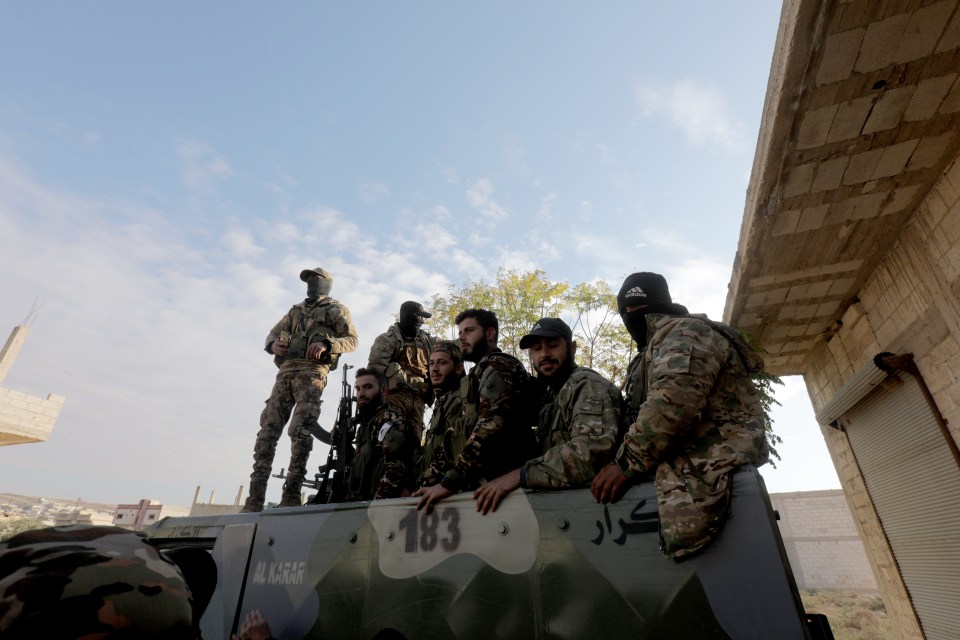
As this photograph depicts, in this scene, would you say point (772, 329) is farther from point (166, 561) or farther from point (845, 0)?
point (166, 561)

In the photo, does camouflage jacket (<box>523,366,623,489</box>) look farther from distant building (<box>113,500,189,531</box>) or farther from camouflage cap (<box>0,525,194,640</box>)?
distant building (<box>113,500,189,531</box>)

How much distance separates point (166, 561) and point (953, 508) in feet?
20.8

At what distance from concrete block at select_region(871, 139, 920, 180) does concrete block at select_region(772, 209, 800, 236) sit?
62 cm

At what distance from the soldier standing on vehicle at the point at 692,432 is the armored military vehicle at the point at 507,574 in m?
0.08

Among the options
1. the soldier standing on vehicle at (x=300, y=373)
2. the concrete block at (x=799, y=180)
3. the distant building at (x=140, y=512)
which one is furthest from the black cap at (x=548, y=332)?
the distant building at (x=140, y=512)

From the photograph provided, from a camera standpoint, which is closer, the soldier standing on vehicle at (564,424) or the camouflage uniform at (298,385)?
the soldier standing on vehicle at (564,424)

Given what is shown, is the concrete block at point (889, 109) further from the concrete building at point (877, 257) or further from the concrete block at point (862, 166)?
the concrete block at point (862, 166)

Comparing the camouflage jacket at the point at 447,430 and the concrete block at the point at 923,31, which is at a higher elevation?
the concrete block at the point at 923,31

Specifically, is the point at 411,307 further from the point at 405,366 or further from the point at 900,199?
the point at 900,199

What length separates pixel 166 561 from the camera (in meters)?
1.18

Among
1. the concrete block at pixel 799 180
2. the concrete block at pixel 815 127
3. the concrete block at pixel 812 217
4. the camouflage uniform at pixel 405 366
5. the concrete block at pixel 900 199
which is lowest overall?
the camouflage uniform at pixel 405 366

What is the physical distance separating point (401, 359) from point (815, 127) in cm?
425

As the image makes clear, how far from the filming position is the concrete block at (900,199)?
420 centimetres

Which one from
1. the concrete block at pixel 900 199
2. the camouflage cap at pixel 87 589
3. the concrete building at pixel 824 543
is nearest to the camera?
the camouflage cap at pixel 87 589
